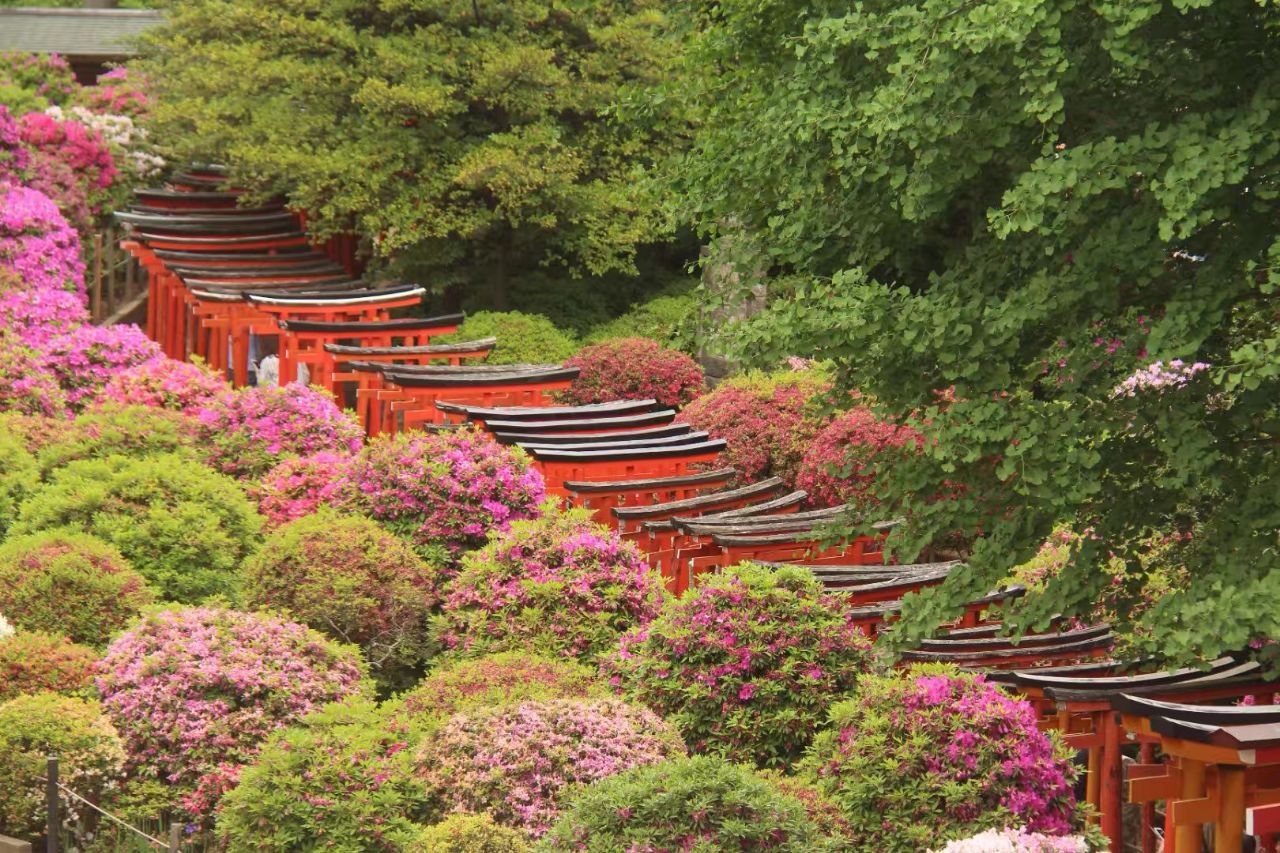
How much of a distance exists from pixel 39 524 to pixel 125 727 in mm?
3955

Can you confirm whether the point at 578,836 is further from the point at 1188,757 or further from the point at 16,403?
the point at 16,403

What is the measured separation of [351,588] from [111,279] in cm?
1957

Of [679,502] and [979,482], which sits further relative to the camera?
[679,502]

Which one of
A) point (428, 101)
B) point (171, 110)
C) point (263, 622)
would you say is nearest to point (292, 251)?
point (171, 110)

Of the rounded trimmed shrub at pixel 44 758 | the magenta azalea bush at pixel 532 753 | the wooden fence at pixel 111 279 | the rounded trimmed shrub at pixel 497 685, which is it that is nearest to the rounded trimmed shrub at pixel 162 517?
the rounded trimmed shrub at pixel 44 758

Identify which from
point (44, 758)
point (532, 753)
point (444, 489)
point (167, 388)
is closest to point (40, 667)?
point (44, 758)

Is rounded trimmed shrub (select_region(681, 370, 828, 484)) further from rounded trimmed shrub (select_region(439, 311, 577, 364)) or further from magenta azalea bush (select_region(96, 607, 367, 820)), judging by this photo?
magenta azalea bush (select_region(96, 607, 367, 820))

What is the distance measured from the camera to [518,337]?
27.0 meters

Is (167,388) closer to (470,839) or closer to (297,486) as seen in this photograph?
(297,486)

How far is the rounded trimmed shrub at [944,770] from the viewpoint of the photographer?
29.5ft

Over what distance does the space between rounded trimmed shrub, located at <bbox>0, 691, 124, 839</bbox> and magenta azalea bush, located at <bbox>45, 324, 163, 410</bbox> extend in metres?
9.49

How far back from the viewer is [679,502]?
1642cm

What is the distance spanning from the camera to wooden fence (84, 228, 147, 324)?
1214 inches

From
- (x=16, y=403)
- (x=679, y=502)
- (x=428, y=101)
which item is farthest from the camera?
(x=428, y=101)
